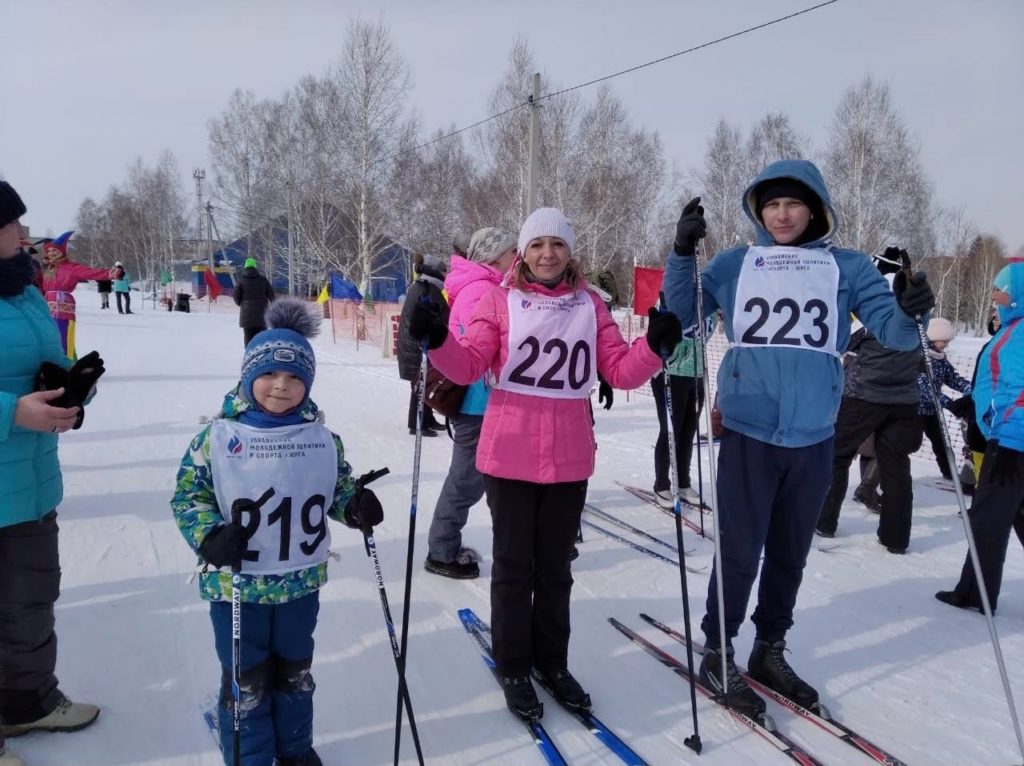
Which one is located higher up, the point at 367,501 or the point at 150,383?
the point at 367,501

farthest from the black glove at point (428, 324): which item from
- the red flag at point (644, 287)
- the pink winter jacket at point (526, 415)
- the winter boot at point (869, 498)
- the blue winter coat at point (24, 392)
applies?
the red flag at point (644, 287)

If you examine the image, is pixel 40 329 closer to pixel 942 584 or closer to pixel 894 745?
pixel 894 745

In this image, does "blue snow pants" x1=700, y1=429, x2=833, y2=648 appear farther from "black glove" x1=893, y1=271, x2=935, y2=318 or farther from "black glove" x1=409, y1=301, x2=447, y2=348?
"black glove" x1=409, y1=301, x2=447, y2=348

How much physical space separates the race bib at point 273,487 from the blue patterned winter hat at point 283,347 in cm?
14

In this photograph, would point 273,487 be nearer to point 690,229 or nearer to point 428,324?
point 428,324

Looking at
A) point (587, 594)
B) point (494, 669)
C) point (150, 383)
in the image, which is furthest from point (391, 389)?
point (494, 669)

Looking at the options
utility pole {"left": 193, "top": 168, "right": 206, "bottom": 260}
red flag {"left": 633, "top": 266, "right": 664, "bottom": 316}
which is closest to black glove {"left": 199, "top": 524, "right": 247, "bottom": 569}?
red flag {"left": 633, "top": 266, "right": 664, "bottom": 316}

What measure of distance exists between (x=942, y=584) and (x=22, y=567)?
4673 mm

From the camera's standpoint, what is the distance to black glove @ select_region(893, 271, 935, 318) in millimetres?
2312

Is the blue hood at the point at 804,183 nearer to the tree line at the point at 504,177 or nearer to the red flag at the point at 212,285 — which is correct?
the tree line at the point at 504,177

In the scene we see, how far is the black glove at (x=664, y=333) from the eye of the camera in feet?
7.77

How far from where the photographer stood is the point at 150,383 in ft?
32.6

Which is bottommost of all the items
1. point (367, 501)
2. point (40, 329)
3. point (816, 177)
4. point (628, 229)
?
point (367, 501)

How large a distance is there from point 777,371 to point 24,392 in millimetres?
2648
